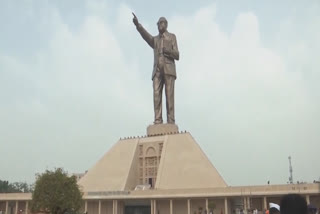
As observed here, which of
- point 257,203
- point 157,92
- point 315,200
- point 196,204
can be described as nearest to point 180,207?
point 196,204

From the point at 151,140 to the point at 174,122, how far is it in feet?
13.7

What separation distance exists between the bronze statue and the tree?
1737 cm

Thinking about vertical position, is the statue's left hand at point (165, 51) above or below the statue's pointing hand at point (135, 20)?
below

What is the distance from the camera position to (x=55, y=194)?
27062 millimetres

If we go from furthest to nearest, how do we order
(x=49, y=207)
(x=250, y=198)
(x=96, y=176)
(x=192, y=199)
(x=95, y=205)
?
1. (x=96, y=176)
2. (x=95, y=205)
3. (x=192, y=199)
4. (x=250, y=198)
5. (x=49, y=207)

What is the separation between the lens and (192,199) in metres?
33.1

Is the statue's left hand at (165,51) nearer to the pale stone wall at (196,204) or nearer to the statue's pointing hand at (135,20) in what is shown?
the statue's pointing hand at (135,20)

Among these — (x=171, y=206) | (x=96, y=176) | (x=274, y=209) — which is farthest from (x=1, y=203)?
(x=274, y=209)

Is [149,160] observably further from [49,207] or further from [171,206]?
[49,207]

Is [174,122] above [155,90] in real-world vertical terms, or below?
below

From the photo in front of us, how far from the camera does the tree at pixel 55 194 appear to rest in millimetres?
27000

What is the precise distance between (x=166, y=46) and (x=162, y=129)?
9.44 meters

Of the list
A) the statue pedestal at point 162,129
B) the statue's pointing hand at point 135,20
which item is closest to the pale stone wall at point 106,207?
the statue pedestal at point 162,129

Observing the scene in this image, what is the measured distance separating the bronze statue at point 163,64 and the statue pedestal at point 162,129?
1.01 metres
